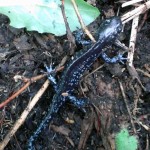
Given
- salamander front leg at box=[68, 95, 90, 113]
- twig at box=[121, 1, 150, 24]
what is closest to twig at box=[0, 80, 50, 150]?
salamander front leg at box=[68, 95, 90, 113]

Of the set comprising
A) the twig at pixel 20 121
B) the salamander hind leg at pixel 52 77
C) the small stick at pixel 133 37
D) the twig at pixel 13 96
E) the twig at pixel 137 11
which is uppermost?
the twig at pixel 137 11

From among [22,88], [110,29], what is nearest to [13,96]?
[22,88]

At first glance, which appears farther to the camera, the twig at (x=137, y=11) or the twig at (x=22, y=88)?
the twig at (x=137, y=11)

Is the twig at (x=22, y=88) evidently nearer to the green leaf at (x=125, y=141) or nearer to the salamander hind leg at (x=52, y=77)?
the salamander hind leg at (x=52, y=77)

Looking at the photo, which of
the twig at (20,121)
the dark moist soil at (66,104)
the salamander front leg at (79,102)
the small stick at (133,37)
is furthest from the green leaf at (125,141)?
the twig at (20,121)

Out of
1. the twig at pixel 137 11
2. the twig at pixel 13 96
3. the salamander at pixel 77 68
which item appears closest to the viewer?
the twig at pixel 13 96

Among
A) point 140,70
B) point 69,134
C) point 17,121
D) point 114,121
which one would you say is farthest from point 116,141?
point 17,121
